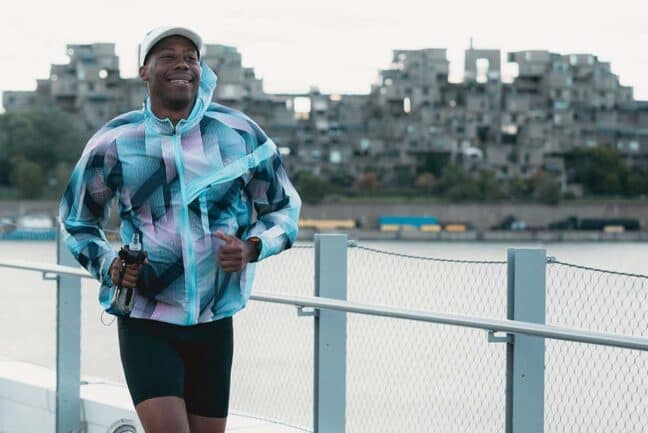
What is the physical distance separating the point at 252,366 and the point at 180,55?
233 centimetres

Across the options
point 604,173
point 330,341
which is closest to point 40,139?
point 604,173

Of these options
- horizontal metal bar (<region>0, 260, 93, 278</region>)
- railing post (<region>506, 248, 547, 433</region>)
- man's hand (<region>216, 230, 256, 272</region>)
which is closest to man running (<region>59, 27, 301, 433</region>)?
man's hand (<region>216, 230, 256, 272</region>)

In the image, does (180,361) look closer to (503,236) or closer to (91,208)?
(91,208)

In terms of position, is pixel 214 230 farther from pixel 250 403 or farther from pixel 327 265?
pixel 250 403

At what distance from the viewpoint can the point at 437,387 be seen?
4.64m

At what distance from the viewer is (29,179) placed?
266 feet

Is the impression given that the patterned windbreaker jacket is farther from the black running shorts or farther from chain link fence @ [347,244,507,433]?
chain link fence @ [347,244,507,433]

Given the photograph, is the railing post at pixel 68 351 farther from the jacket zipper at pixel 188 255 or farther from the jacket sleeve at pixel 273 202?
the jacket zipper at pixel 188 255

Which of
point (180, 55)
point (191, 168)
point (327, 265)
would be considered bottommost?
point (327, 265)

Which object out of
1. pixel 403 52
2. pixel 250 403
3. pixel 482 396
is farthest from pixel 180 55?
pixel 403 52

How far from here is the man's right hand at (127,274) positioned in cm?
282

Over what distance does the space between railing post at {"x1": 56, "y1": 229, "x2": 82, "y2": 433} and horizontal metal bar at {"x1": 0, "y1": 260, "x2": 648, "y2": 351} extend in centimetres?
107

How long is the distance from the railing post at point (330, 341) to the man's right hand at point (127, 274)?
1.20 meters

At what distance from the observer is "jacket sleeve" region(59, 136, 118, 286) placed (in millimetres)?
2945
